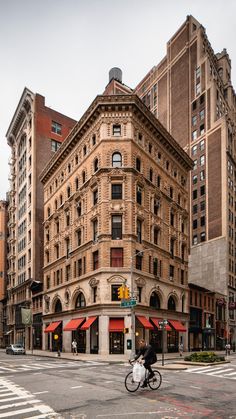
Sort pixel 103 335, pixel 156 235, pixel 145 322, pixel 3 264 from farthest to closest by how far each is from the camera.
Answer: pixel 3 264 < pixel 156 235 < pixel 145 322 < pixel 103 335

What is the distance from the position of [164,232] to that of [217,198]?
33.8m

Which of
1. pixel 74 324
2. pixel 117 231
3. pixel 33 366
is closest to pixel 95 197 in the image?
pixel 117 231

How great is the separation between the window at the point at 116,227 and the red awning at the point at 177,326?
14.3m

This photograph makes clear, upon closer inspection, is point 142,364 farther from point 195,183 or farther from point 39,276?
point 195,183

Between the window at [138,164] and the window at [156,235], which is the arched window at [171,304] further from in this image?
the window at [138,164]

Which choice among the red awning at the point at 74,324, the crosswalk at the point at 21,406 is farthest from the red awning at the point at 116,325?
the crosswalk at the point at 21,406

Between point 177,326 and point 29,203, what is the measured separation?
4048 cm

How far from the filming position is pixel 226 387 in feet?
63.7

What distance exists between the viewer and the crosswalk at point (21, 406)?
1237cm

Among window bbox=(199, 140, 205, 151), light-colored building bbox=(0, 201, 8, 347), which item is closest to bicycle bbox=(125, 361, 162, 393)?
window bbox=(199, 140, 205, 151)

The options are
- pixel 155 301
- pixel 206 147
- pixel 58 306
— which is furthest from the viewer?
pixel 206 147

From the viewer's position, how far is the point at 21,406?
13789 millimetres

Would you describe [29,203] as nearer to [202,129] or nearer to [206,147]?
[206,147]

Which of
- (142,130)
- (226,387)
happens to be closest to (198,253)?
(142,130)
